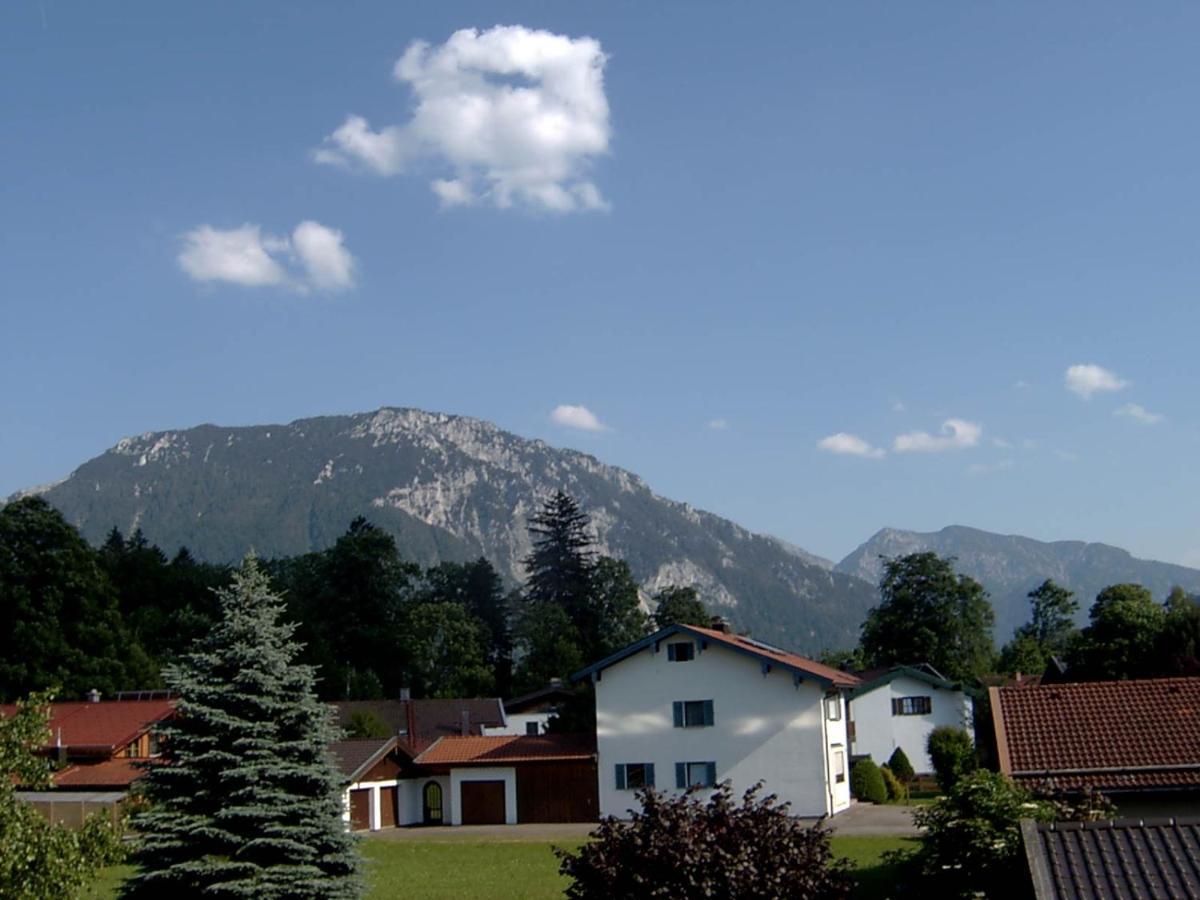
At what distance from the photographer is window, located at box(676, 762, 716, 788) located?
44969 millimetres

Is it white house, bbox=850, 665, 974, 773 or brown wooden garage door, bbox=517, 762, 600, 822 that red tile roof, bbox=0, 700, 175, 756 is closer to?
brown wooden garage door, bbox=517, 762, 600, 822

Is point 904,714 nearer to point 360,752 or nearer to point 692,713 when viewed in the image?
point 692,713

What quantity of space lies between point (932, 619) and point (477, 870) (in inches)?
2343

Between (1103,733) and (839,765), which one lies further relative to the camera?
(839,765)

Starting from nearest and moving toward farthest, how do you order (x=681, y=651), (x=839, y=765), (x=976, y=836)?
1. (x=976, y=836)
2. (x=681, y=651)
3. (x=839, y=765)

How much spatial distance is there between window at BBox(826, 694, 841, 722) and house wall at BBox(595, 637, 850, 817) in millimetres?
416

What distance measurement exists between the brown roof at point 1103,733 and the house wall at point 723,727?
19849mm

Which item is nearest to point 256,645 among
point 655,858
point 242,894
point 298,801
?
point 298,801

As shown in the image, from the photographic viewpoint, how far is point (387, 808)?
4850 cm

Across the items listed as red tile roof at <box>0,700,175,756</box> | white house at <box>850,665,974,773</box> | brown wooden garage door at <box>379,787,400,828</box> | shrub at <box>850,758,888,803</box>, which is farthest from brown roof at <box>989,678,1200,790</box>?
white house at <box>850,665,974,773</box>

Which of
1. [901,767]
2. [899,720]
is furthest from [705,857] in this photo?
[899,720]

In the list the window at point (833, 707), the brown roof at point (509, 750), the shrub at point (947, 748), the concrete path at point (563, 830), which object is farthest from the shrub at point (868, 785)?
the brown roof at point (509, 750)

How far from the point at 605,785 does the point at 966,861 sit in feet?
101

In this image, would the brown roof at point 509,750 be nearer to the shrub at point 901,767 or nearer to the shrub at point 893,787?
the shrub at point 893,787
